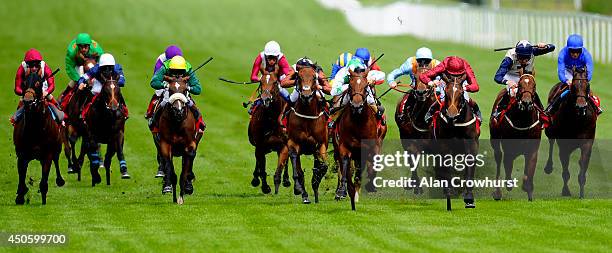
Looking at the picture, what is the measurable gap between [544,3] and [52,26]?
18594 mm

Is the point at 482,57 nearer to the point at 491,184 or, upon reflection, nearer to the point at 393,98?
the point at 393,98

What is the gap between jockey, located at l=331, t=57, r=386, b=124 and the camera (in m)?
19.5

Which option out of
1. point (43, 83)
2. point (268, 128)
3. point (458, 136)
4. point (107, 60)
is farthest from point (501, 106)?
point (43, 83)

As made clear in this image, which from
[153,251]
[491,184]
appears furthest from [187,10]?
[153,251]

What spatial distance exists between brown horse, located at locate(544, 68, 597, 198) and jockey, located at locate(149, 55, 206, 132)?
5.07 meters

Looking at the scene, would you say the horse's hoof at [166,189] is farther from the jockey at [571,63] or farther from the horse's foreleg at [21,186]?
the jockey at [571,63]

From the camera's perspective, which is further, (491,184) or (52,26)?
(52,26)

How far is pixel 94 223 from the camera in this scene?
18.1 metres

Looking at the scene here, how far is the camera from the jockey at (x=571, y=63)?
835 inches

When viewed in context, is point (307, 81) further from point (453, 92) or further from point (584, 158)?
point (584, 158)

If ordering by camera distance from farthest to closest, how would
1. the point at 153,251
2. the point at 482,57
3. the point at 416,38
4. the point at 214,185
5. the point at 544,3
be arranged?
the point at 544,3, the point at 416,38, the point at 482,57, the point at 214,185, the point at 153,251

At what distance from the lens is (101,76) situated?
2334 cm

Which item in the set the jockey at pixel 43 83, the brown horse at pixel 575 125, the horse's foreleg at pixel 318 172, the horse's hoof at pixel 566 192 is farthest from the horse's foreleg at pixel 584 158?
the jockey at pixel 43 83

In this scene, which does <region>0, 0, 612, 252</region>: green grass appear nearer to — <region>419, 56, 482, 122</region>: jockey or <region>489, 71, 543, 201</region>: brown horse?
<region>489, 71, 543, 201</region>: brown horse
